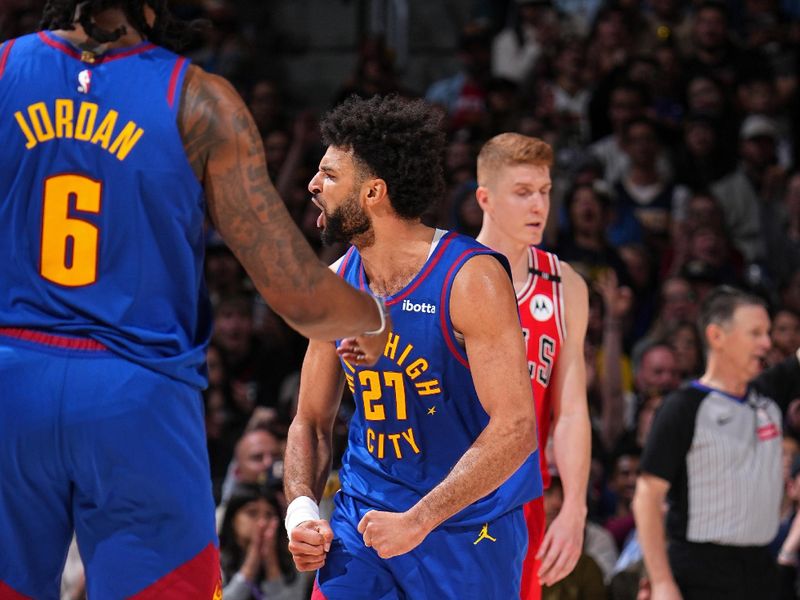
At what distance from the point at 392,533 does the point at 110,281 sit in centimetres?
114

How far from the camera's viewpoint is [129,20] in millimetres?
3139

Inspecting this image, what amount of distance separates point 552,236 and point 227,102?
6.18m

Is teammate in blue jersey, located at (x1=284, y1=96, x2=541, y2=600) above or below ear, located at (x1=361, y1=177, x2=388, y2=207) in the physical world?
below

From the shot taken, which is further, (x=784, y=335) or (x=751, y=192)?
(x=751, y=192)

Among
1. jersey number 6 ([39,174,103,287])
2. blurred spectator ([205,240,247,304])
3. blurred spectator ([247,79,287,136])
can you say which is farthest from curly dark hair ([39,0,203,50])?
blurred spectator ([247,79,287,136])

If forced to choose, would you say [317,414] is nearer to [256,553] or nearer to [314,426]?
[314,426]

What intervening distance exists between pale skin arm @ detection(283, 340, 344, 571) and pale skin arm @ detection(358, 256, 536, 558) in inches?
17.3

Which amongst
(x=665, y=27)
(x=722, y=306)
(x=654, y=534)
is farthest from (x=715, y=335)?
(x=665, y=27)

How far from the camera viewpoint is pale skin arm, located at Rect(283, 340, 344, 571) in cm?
411

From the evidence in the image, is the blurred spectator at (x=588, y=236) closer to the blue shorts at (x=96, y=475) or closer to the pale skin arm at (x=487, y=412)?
the pale skin arm at (x=487, y=412)

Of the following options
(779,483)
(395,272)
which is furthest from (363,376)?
(779,483)

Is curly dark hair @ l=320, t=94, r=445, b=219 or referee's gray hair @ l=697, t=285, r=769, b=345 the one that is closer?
curly dark hair @ l=320, t=94, r=445, b=219

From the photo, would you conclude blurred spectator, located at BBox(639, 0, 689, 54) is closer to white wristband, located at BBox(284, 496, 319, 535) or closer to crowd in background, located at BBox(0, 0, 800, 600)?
crowd in background, located at BBox(0, 0, 800, 600)

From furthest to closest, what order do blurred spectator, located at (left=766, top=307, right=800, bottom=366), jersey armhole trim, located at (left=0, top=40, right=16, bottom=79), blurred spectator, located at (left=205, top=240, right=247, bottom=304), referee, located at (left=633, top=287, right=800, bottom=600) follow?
blurred spectator, located at (left=205, top=240, right=247, bottom=304), blurred spectator, located at (left=766, top=307, right=800, bottom=366), referee, located at (left=633, top=287, right=800, bottom=600), jersey armhole trim, located at (left=0, top=40, right=16, bottom=79)
